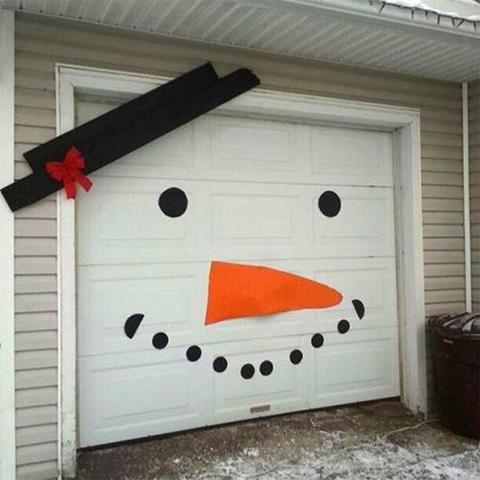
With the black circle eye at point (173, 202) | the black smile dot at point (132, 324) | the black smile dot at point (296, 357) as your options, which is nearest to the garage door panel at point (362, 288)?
the black smile dot at point (296, 357)

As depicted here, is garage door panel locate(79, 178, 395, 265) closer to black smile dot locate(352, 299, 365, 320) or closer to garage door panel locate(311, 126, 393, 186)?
garage door panel locate(311, 126, 393, 186)

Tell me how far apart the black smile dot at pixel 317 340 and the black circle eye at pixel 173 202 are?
1.50m

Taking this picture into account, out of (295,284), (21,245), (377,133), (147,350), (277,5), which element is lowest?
(147,350)

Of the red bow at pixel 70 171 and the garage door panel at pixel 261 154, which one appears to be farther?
the garage door panel at pixel 261 154

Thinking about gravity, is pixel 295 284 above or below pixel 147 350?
above

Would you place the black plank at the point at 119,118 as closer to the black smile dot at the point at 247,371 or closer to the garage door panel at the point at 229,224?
the garage door panel at the point at 229,224

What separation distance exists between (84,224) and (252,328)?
1485 mm

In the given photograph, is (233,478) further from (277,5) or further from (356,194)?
(277,5)

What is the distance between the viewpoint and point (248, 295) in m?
3.58

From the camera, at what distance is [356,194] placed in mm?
3982

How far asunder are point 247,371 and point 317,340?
651 mm

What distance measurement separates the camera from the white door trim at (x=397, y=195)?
114 inches

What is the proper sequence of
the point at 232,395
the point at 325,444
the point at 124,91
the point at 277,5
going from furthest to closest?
1. the point at 232,395
2. the point at 325,444
3. the point at 124,91
4. the point at 277,5

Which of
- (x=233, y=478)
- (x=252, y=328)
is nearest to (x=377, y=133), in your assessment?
(x=252, y=328)
